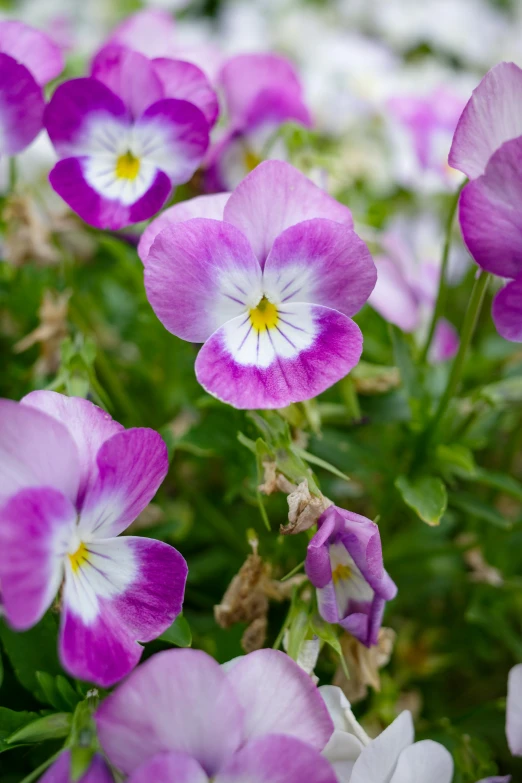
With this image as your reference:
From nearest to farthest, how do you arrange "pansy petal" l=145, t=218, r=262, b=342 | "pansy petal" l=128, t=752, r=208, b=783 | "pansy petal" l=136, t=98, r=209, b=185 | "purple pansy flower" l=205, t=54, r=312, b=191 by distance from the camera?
"pansy petal" l=128, t=752, r=208, b=783 → "pansy petal" l=145, t=218, r=262, b=342 → "pansy petal" l=136, t=98, r=209, b=185 → "purple pansy flower" l=205, t=54, r=312, b=191

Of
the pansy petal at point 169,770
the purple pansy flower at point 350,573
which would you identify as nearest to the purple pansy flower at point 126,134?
the purple pansy flower at point 350,573

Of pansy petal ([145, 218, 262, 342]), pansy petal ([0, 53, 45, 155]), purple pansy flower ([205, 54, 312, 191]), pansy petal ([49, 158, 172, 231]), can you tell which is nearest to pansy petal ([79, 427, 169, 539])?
pansy petal ([145, 218, 262, 342])

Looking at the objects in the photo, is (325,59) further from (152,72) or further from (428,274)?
(152,72)

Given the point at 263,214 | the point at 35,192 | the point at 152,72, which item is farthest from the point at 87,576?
the point at 35,192

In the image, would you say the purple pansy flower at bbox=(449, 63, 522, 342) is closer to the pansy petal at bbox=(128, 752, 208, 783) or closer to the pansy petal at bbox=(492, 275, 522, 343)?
the pansy petal at bbox=(492, 275, 522, 343)

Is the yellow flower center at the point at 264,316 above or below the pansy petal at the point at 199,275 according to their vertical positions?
below

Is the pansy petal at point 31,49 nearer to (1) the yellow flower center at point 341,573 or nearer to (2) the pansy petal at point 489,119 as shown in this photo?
(2) the pansy petal at point 489,119
